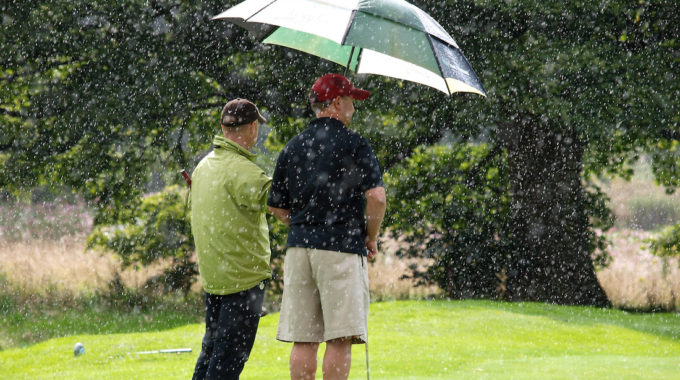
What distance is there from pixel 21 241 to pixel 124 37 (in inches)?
321

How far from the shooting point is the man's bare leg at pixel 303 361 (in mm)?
3902

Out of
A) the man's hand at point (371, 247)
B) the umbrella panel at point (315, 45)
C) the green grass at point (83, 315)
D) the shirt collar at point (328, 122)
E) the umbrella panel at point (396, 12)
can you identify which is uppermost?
the umbrella panel at point (315, 45)

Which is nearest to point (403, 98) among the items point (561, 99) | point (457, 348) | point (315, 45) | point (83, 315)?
point (561, 99)

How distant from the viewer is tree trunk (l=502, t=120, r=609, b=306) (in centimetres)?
1316

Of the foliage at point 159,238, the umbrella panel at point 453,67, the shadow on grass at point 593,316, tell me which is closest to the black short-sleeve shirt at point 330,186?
the umbrella panel at point 453,67

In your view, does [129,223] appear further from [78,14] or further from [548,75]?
[548,75]

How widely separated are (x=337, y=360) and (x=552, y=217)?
10.1 meters

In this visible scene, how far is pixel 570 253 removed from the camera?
1320 cm

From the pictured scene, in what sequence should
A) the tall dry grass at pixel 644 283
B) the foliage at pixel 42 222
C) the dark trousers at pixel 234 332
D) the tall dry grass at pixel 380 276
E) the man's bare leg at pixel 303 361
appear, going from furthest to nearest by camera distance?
the foliage at pixel 42 222
the tall dry grass at pixel 380 276
the tall dry grass at pixel 644 283
the dark trousers at pixel 234 332
the man's bare leg at pixel 303 361

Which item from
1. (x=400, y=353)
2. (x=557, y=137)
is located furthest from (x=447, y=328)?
(x=557, y=137)

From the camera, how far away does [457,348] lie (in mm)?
8141

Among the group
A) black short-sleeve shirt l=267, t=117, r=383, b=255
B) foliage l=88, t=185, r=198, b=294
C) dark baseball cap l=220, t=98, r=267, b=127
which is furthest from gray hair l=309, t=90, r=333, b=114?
foliage l=88, t=185, r=198, b=294

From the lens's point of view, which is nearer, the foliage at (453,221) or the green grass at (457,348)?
the green grass at (457,348)

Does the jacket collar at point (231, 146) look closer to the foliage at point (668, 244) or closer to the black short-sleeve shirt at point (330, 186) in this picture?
the black short-sleeve shirt at point (330, 186)
